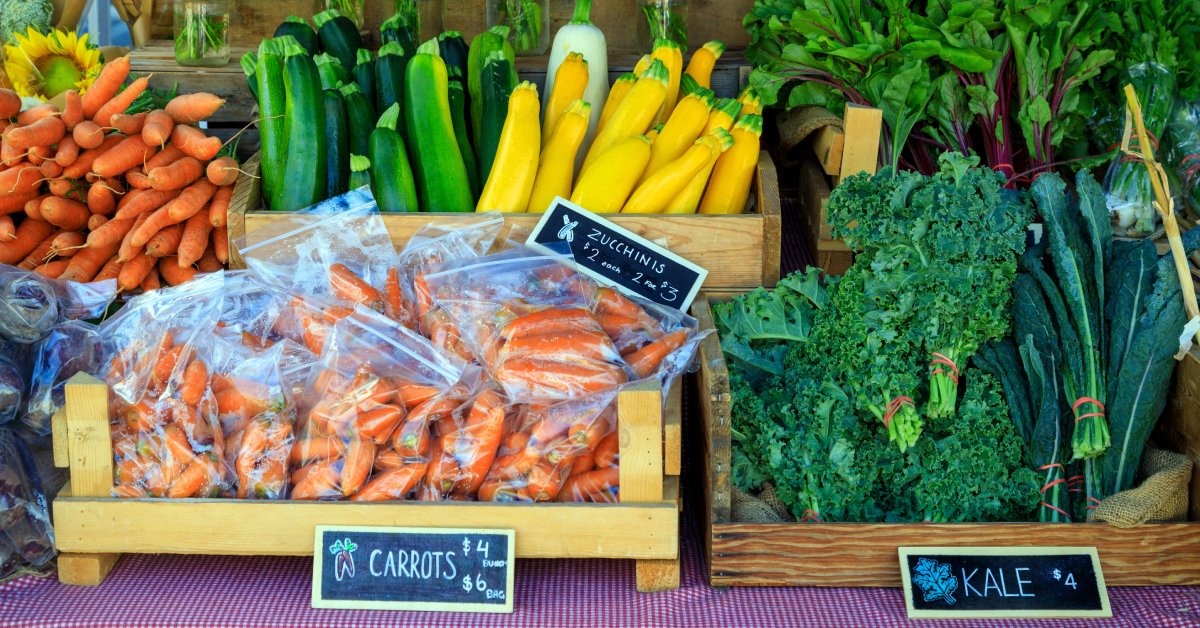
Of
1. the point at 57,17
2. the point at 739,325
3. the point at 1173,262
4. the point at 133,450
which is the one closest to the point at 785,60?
the point at 739,325

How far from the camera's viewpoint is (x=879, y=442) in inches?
66.8

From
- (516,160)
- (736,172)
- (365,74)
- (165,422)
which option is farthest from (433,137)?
(165,422)

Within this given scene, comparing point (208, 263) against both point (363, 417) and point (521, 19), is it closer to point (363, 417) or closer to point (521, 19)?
point (363, 417)

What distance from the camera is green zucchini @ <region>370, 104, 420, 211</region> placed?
2.10m

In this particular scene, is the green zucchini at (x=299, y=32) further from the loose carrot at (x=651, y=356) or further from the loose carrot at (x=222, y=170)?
the loose carrot at (x=651, y=356)

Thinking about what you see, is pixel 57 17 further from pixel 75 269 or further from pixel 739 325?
pixel 739 325

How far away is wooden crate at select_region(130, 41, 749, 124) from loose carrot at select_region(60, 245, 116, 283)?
54cm

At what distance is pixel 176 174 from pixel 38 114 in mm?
369

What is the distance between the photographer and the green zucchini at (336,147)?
7.21 ft

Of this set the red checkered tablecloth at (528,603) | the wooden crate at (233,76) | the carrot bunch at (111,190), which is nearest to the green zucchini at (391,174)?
the carrot bunch at (111,190)

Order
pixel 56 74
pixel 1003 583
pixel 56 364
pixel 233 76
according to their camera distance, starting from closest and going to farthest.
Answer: pixel 1003 583 < pixel 56 364 < pixel 233 76 < pixel 56 74

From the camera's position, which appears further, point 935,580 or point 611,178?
point 611,178

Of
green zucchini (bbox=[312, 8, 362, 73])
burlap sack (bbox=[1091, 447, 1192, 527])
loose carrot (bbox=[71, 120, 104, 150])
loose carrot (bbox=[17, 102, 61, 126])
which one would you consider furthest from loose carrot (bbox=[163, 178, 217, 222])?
burlap sack (bbox=[1091, 447, 1192, 527])

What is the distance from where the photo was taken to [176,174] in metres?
2.21
